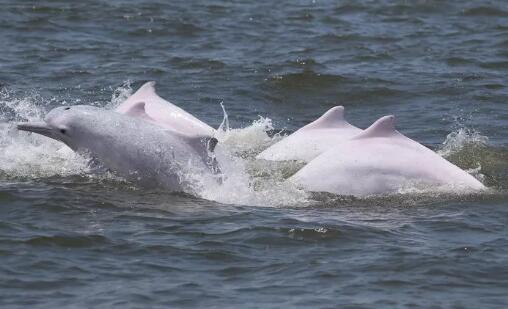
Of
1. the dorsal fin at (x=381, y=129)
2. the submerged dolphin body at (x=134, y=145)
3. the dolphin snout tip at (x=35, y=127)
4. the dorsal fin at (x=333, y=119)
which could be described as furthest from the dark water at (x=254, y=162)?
the dorsal fin at (x=333, y=119)

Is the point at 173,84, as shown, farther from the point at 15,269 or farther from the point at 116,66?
the point at 15,269

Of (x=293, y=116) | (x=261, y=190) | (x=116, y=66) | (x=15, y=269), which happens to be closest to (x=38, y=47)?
(x=116, y=66)

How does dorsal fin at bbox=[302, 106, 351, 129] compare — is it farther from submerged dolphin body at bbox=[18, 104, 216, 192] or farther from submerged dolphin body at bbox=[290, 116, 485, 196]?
submerged dolphin body at bbox=[18, 104, 216, 192]

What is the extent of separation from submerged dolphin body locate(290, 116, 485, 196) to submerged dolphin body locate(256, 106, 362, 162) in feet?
5.00

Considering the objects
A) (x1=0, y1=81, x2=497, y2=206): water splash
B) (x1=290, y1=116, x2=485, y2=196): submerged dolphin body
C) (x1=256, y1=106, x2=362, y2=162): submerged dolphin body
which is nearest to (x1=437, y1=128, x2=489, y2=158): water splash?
(x1=0, y1=81, x2=497, y2=206): water splash

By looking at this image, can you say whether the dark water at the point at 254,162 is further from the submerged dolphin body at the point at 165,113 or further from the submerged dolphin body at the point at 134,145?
the submerged dolphin body at the point at 165,113

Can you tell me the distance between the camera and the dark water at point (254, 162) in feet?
38.1

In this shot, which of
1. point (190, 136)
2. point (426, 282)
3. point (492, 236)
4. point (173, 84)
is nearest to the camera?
point (426, 282)

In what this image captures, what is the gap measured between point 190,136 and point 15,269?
3.52m

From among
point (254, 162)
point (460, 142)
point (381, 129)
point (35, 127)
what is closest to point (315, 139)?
point (254, 162)

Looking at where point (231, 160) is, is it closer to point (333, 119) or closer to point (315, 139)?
point (315, 139)

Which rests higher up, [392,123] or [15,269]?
[392,123]

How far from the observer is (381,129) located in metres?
15.1

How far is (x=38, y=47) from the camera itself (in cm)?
2486
